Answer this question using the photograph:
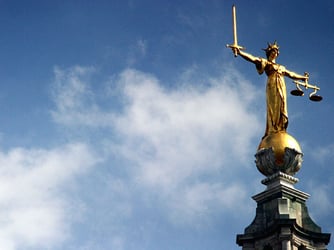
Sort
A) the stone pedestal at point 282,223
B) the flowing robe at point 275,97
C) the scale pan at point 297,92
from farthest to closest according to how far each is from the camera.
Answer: the scale pan at point 297,92
the flowing robe at point 275,97
the stone pedestal at point 282,223

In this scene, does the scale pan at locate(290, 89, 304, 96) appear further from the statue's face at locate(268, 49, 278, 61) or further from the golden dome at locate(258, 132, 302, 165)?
the golden dome at locate(258, 132, 302, 165)

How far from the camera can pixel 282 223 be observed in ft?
166

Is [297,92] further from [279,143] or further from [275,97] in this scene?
[279,143]

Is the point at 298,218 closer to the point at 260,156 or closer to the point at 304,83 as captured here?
the point at 260,156

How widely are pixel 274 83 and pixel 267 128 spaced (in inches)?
96.5

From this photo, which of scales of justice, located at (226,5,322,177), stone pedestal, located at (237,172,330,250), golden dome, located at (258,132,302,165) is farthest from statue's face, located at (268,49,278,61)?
stone pedestal, located at (237,172,330,250)

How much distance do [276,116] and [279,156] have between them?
2.67m

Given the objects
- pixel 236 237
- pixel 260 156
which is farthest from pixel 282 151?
pixel 236 237

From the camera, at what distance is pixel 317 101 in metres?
56.2

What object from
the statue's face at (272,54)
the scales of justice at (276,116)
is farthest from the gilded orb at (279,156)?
the statue's face at (272,54)

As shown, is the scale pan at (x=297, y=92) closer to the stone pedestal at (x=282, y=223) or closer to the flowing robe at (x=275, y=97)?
the flowing robe at (x=275, y=97)

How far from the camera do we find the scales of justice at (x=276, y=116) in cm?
5256

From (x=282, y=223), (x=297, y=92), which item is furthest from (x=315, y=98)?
(x=282, y=223)

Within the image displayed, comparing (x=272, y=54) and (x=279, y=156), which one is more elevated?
(x=272, y=54)
